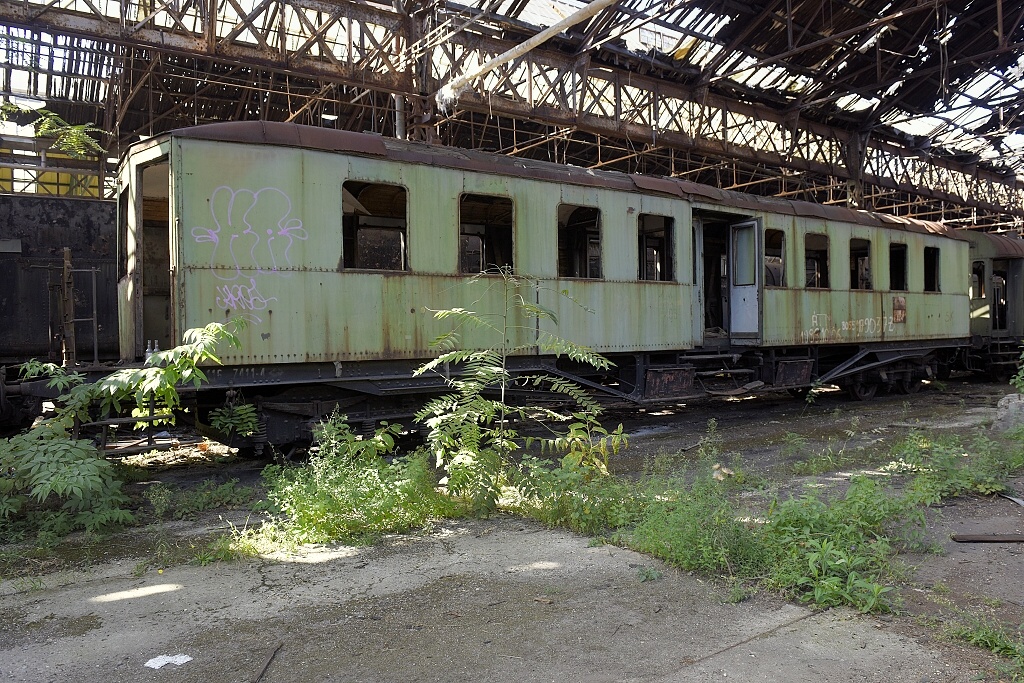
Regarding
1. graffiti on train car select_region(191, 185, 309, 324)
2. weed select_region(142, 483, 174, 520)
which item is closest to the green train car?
graffiti on train car select_region(191, 185, 309, 324)

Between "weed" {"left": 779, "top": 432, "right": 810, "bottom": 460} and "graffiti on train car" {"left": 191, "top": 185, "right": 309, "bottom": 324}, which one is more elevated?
"graffiti on train car" {"left": 191, "top": 185, "right": 309, "bottom": 324}

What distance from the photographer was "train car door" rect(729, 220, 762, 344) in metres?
11.2

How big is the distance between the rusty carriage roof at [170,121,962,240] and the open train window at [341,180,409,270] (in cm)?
48

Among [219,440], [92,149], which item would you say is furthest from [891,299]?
[92,149]

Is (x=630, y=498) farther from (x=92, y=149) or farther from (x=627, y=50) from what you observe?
(x=92, y=149)

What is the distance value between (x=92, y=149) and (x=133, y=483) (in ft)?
42.7

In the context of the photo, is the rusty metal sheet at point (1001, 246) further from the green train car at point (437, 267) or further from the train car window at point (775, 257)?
the train car window at point (775, 257)

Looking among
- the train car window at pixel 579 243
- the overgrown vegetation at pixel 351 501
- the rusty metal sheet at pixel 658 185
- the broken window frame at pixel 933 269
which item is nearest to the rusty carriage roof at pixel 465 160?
the rusty metal sheet at pixel 658 185

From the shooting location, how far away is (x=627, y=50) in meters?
16.2

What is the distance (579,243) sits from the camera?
398 inches

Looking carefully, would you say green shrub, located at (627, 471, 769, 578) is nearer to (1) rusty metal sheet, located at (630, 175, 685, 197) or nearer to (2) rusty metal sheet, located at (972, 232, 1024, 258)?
(1) rusty metal sheet, located at (630, 175, 685, 197)

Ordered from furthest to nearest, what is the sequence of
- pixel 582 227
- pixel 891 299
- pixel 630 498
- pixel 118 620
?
pixel 891 299 → pixel 582 227 → pixel 630 498 → pixel 118 620

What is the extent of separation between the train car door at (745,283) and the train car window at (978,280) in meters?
9.71

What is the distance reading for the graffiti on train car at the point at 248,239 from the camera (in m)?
6.88
